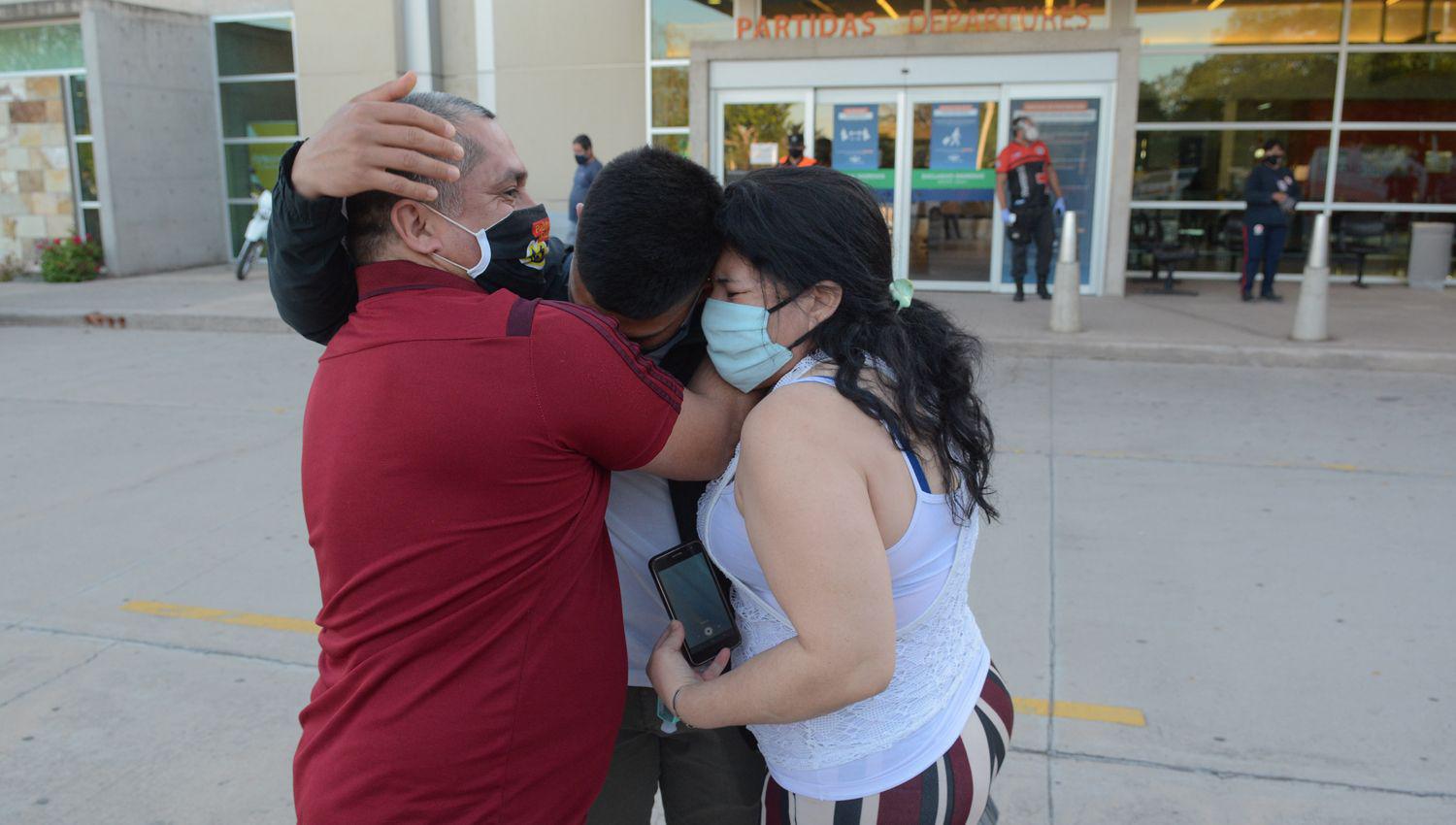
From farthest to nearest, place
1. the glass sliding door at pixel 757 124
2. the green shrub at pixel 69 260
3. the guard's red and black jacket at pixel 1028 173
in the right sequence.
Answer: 1. the green shrub at pixel 69 260
2. the glass sliding door at pixel 757 124
3. the guard's red and black jacket at pixel 1028 173

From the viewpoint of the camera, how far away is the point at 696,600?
5.90 feet

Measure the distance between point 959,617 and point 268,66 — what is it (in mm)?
19002

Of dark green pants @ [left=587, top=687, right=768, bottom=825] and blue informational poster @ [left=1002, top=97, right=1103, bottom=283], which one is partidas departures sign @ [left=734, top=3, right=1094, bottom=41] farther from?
dark green pants @ [left=587, top=687, right=768, bottom=825]

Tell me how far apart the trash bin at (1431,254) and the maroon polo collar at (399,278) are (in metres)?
15.5

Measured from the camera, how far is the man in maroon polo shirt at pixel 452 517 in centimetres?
145

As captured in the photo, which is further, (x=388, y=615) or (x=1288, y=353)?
(x=1288, y=353)

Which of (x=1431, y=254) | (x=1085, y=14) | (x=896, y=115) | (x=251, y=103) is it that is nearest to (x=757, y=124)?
(x=896, y=115)

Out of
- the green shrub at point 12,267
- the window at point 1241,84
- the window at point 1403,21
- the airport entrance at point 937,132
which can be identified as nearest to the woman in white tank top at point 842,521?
the airport entrance at point 937,132

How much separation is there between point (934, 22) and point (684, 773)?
42.8 feet

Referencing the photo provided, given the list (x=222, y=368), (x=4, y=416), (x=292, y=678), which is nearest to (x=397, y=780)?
(x=292, y=678)

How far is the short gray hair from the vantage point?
5.27ft

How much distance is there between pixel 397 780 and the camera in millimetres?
1470

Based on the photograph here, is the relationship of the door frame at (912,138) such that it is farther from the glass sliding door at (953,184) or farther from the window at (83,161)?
the window at (83,161)

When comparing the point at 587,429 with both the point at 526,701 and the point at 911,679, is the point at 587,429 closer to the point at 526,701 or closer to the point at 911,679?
the point at 526,701
